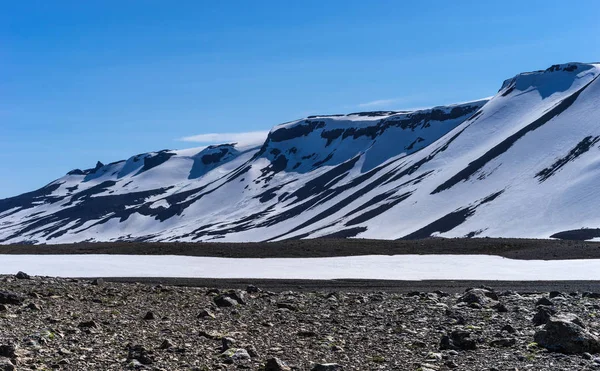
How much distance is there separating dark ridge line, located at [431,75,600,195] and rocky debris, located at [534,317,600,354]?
14983 cm

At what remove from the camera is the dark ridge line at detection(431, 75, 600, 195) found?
16625 cm

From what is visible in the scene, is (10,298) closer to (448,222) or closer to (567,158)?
(448,222)

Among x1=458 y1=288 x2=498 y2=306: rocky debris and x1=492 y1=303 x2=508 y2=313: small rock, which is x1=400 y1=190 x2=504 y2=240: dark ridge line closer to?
x1=458 y1=288 x2=498 y2=306: rocky debris

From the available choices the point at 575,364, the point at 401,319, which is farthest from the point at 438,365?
the point at 401,319

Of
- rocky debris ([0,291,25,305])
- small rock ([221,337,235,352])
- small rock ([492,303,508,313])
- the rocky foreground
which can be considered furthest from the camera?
small rock ([492,303,508,313])

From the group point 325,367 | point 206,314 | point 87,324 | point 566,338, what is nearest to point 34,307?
point 87,324

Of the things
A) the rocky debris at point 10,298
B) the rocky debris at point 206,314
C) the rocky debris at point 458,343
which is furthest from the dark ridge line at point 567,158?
the rocky debris at point 10,298

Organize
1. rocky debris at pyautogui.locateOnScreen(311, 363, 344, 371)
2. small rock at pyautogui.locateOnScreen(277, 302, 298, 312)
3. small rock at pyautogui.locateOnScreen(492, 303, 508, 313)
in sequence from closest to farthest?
rocky debris at pyautogui.locateOnScreen(311, 363, 344, 371) → small rock at pyautogui.locateOnScreen(492, 303, 508, 313) → small rock at pyautogui.locateOnScreen(277, 302, 298, 312)

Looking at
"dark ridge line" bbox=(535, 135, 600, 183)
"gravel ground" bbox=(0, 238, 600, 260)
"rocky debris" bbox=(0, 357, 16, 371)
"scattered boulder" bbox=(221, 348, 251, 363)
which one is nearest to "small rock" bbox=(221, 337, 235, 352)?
"scattered boulder" bbox=(221, 348, 251, 363)

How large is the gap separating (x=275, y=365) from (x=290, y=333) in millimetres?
4667

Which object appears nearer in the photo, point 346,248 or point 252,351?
point 252,351

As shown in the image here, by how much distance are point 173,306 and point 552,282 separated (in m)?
20.4

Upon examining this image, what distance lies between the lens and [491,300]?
24.5 m

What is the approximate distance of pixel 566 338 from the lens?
→ 51.4 ft
